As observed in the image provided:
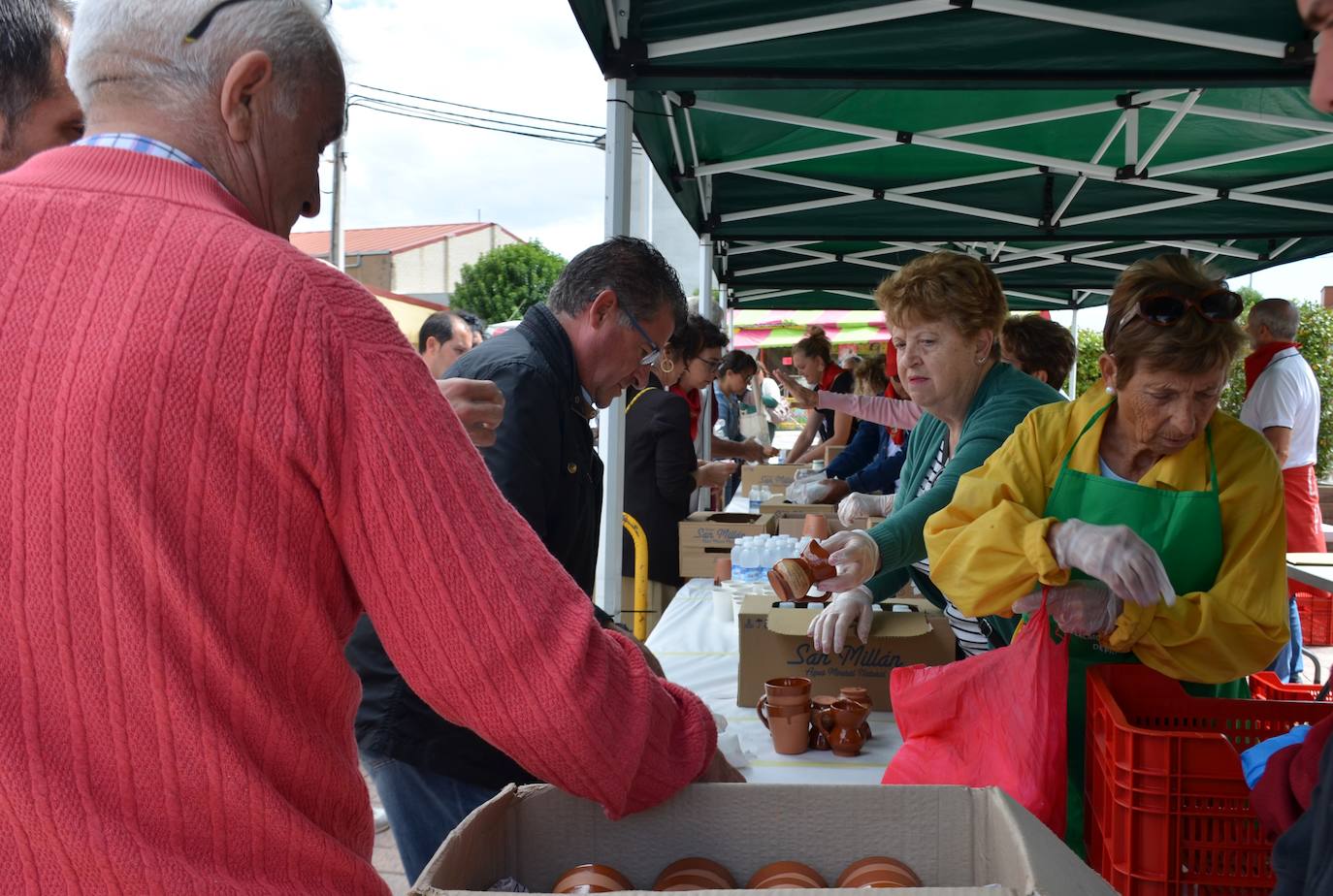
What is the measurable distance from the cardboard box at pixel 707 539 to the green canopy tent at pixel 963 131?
663 mm

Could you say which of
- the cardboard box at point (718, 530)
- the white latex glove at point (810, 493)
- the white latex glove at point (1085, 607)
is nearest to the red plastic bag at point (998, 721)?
the white latex glove at point (1085, 607)

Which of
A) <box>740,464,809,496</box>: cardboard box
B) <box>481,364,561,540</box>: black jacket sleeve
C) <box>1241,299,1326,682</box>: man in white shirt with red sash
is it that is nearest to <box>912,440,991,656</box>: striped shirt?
<box>481,364,561,540</box>: black jacket sleeve

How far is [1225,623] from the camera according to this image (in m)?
1.65

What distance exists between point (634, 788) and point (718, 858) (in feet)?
0.63

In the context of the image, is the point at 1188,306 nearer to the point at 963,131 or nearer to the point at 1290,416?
the point at 963,131

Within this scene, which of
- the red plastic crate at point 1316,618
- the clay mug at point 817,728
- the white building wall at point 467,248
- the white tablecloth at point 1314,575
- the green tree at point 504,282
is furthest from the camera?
the white building wall at point 467,248

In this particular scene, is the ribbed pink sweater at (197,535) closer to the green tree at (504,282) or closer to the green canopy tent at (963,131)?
the green canopy tent at (963,131)

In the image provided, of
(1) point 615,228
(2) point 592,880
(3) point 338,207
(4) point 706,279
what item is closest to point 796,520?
(1) point 615,228

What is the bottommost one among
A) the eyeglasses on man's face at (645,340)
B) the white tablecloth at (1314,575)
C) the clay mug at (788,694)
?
the clay mug at (788,694)

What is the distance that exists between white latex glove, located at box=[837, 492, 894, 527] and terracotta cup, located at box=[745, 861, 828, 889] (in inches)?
81.0

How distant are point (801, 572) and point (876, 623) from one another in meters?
0.37

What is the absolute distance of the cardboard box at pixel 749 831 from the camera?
1.17m

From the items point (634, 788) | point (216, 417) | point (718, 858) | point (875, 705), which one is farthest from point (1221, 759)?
point (216, 417)

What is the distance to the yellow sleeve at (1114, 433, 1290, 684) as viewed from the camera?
1.65m
